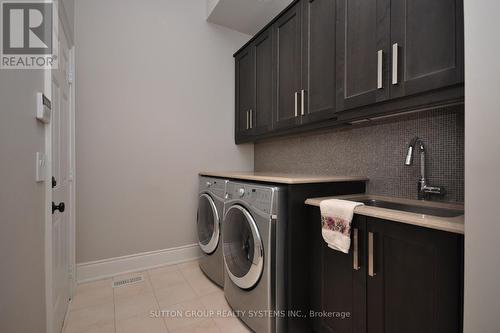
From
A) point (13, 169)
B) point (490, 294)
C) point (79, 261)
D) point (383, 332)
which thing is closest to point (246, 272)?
point (383, 332)

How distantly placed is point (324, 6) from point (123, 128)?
198 cm

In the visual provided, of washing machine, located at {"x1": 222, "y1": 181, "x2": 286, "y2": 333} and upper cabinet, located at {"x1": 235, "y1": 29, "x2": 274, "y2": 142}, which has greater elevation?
upper cabinet, located at {"x1": 235, "y1": 29, "x2": 274, "y2": 142}

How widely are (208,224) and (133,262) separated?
2.86 ft

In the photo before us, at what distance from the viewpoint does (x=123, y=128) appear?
2.32 m

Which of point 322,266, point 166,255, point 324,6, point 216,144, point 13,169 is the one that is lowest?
point 166,255

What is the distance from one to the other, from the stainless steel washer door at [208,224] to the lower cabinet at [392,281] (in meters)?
0.96

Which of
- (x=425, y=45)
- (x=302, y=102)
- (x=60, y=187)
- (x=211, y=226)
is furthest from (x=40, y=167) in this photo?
(x=425, y=45)

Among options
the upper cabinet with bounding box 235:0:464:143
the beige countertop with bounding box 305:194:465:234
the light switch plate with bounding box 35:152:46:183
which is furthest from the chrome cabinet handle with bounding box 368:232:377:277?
the light switch plate with bounding box 35:152:46:183

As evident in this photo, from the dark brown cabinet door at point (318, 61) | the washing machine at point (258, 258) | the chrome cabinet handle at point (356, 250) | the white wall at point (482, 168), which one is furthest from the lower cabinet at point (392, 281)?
the dark brown cabinet door at point (318, 61)

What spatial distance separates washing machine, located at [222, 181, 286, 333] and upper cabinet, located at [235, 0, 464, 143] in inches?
28.8

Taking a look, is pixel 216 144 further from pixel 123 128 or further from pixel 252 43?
pixel 252 43

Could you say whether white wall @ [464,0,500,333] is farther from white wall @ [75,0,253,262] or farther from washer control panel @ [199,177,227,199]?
white wall @ [75,0,253,262]

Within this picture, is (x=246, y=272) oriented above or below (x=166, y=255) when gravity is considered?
above

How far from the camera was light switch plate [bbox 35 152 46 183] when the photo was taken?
42.2 inches
